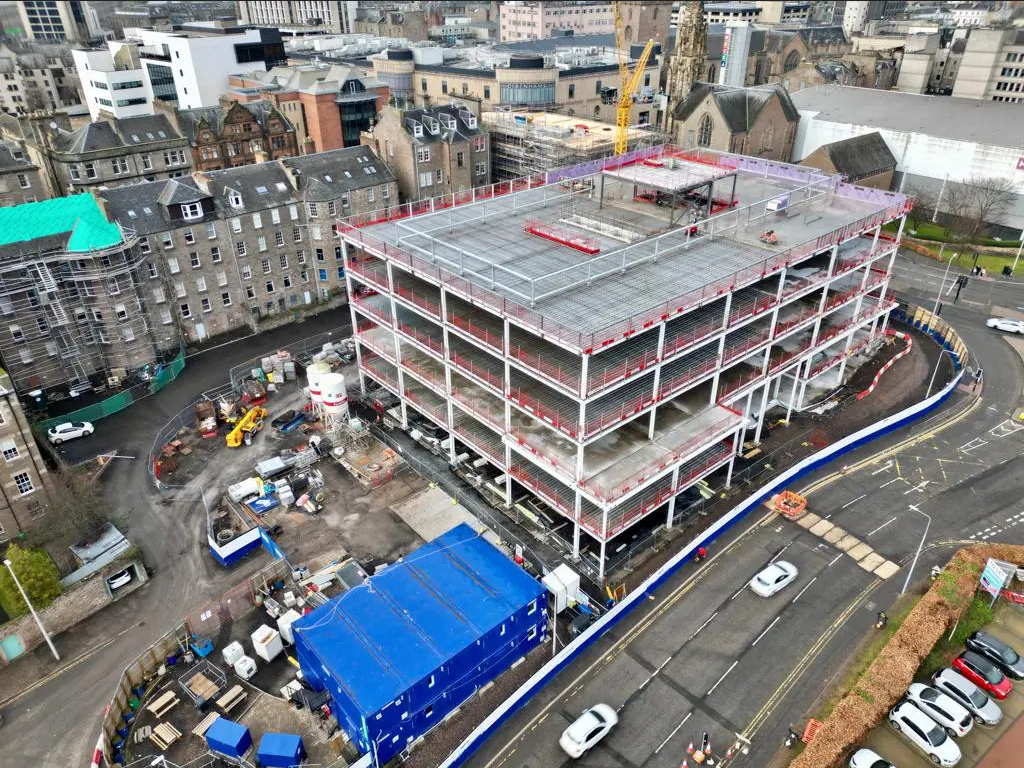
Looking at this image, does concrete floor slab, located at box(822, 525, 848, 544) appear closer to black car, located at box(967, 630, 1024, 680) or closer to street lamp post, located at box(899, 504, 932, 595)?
street lamp post, located at box(899, 504, 932, 595)

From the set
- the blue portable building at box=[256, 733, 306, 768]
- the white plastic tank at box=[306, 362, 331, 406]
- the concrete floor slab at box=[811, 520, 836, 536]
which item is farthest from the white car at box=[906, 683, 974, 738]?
the white plastic tank at box=[306, 362, 331, 406]

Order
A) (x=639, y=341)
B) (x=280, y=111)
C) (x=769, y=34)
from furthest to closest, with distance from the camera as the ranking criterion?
(x=769, y=34) < (x=280, y=111) < (x=639, y=341)

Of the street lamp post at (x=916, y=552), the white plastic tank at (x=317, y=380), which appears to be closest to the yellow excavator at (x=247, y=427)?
the white plastic tank at (x=317, y=380)

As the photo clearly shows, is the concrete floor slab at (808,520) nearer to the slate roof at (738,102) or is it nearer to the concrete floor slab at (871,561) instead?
the concrete floor slab at (871,561)

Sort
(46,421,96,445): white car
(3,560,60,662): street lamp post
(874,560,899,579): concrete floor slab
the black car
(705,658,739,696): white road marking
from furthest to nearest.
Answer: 1. (46,421,96,445): white car
2. (874,560,899,579): concrete floor slab
3. (3,560,60,662): street lamp post
4. the black car
5. (705,658,739,696): white road marking

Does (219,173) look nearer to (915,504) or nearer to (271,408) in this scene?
(271,408)

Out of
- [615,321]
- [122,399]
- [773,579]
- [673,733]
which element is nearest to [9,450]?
[122,399]

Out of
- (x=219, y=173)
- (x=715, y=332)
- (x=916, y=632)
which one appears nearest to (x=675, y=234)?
(x=715, y=332)
